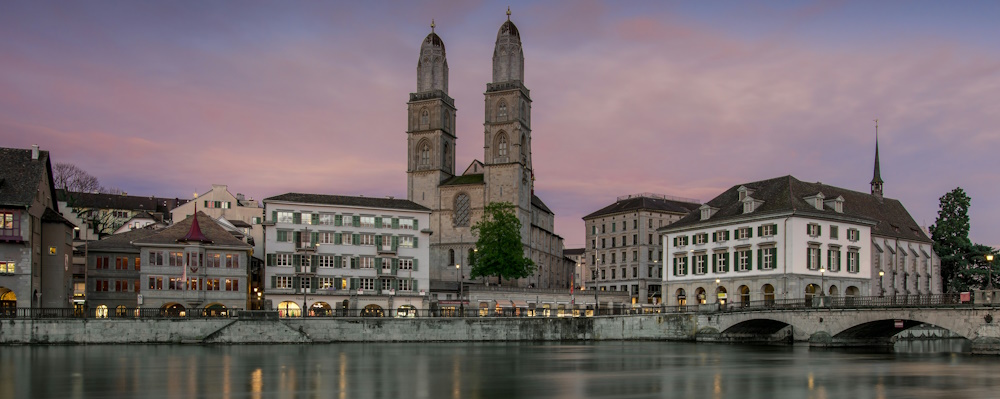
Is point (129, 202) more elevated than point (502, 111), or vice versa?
point (502, 111)

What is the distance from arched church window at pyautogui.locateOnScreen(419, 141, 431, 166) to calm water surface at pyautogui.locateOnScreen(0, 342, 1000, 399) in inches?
2589

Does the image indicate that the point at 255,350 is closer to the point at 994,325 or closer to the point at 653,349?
the point at 653,349

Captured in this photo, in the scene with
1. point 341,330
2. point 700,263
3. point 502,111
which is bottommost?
point 341,330

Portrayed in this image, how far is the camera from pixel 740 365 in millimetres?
51281

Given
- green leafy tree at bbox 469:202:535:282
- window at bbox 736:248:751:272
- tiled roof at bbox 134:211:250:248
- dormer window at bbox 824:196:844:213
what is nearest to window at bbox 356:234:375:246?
tiled roof at bbox 134:211:250:248

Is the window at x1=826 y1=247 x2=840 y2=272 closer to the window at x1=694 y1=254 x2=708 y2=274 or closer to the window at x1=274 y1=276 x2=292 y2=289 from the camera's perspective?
the window at x1=694 y1=254 x2=708 y2=274

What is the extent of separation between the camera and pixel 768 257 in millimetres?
83562

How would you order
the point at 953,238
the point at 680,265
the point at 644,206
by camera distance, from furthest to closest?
1. the point at 644,206
2. the point at 953,238
3. the point at 680,265

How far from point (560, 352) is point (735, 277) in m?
29.3

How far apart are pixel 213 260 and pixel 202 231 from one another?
11.8ft

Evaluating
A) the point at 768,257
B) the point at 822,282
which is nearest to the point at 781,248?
the point at 768,257

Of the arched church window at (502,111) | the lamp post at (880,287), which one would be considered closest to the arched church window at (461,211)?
the arched church window at (502,111)

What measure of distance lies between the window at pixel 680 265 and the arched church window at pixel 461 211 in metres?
36.8

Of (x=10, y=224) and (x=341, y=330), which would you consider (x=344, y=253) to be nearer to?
(x=341, y=330)
